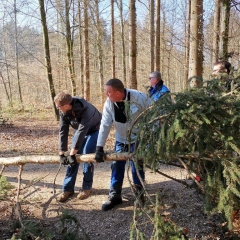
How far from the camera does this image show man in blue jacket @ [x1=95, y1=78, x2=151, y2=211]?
322 centimetres

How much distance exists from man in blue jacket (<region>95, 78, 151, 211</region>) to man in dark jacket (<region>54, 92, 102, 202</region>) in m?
0.47

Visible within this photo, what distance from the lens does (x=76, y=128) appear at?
4.34 metres

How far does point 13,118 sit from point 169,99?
14.9 metres

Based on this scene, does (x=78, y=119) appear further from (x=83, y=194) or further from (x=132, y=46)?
(x=132, y=46)

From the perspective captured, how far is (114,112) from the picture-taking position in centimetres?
361

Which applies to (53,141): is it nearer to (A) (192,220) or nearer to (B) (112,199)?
(B) (112,199)

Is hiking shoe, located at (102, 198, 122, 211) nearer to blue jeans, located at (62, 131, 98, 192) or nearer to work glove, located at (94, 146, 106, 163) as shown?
blue jeans, located at (62, 131, 98, 192)

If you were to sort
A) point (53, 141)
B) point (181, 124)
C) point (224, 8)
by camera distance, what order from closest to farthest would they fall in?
point (181, 124), point (224, 8), point (53, 141)

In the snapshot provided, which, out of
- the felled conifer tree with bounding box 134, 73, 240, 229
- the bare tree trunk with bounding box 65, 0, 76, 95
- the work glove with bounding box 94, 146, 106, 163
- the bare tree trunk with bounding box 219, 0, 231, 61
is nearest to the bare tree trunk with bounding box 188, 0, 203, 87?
the bare tree trunk with bounding box 219, 0, 231, 61

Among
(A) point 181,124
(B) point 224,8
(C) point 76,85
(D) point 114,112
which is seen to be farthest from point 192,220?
(C) point 76,85

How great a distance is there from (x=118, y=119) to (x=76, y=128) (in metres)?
1.00

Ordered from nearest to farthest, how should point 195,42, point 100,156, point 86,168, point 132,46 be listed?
point 100,156
point 86,168
point 195,42
point 132,46

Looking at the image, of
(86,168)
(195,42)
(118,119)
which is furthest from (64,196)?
(195,42)

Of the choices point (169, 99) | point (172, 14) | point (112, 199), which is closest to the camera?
point (169, 99)
